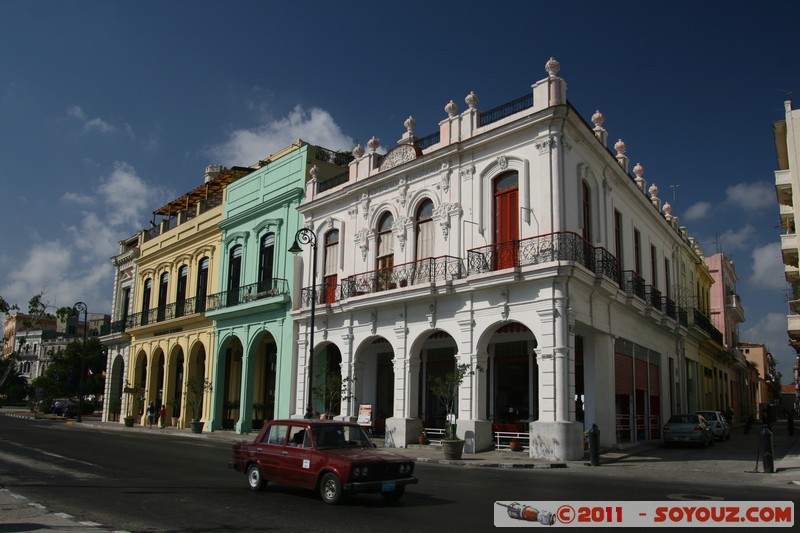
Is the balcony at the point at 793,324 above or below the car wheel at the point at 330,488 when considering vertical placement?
above

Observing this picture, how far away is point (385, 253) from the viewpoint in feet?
82.3

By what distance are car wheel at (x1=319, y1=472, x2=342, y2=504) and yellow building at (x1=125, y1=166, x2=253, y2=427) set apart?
2350cm

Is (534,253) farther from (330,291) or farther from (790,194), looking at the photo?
(790,194)

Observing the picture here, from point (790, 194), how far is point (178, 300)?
32049 mm

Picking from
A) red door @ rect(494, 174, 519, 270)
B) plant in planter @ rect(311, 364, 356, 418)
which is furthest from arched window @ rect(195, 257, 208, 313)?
red door @ rect(494, 174, 519, 270)

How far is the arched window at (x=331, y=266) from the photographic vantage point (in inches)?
1051

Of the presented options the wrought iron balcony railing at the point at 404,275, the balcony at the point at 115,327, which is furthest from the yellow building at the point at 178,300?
the wrought iron balcony railing at the point at 404,275

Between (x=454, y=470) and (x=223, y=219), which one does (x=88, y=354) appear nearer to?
(x=223, y=219)

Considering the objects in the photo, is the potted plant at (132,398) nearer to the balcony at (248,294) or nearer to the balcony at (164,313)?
the balcony at (164,313)

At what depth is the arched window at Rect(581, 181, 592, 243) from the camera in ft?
72.9

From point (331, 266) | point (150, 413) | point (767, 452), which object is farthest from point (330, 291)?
point (150, 413)

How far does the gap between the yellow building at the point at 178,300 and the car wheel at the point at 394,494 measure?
2355cm

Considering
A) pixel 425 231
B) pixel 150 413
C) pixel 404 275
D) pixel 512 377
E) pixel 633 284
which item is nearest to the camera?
pixel 404 275

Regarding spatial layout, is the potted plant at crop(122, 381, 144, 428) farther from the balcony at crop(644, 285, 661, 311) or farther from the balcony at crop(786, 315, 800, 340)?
the balcony at crop(786, 315, 800, 340)
